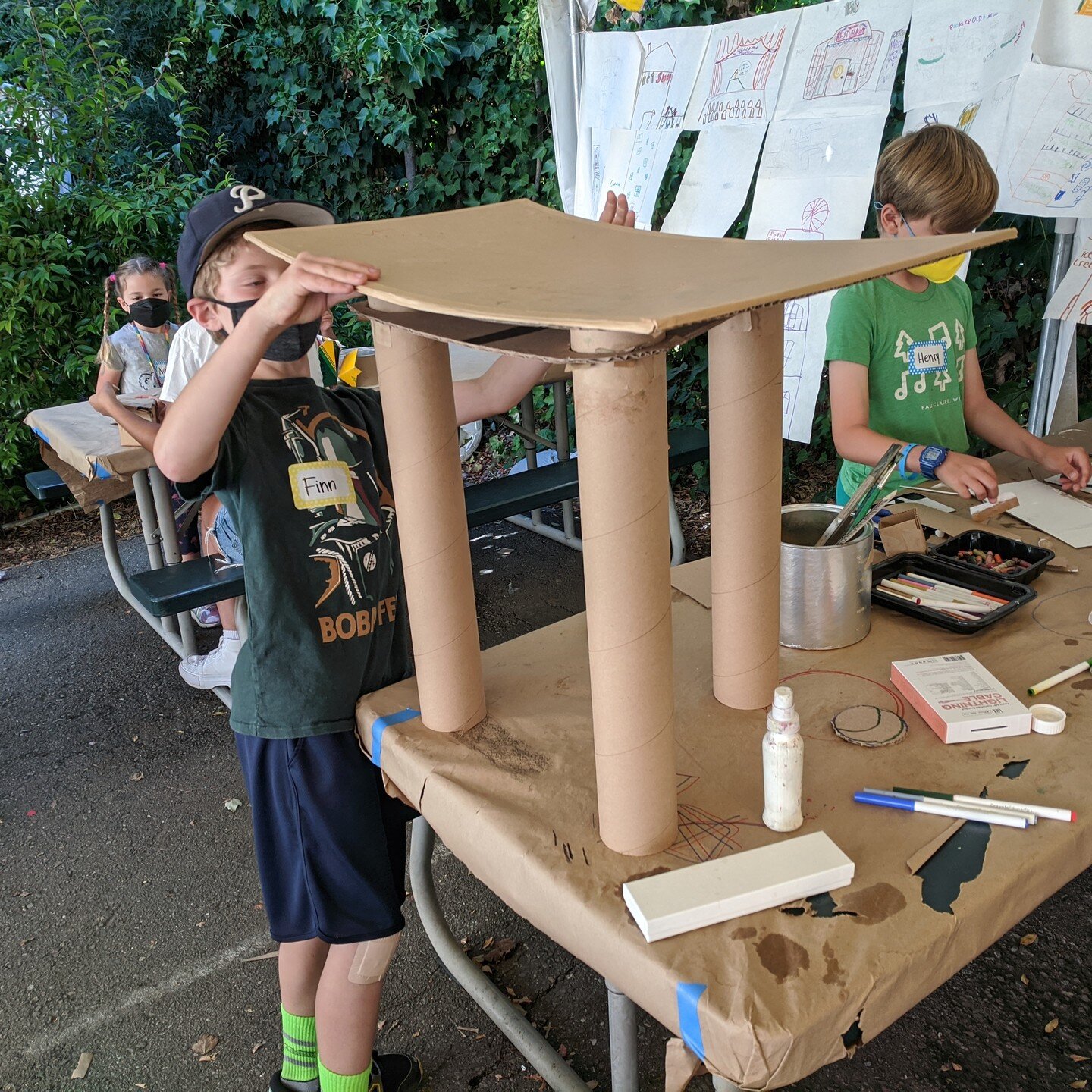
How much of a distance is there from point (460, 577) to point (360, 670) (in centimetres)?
28

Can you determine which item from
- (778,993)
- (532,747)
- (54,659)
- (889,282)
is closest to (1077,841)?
(778,993)

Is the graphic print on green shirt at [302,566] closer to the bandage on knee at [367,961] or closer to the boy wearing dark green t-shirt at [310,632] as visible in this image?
the boy wearing dark green t-shirt at [310,632]

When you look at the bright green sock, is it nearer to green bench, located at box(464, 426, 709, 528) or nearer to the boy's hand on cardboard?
the boy's hand on cardboard

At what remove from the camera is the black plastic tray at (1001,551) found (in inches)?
53.0

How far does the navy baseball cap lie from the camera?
1246mm

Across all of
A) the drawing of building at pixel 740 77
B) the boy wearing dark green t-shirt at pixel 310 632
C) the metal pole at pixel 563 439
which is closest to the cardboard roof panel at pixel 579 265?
the boy wearing dark green t-shirt at pixel 310 632

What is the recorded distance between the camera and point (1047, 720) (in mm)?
992

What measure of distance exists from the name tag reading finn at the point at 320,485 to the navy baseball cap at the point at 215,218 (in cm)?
33

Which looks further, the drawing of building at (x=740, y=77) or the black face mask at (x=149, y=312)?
the black face mask at (x=149, y=312)

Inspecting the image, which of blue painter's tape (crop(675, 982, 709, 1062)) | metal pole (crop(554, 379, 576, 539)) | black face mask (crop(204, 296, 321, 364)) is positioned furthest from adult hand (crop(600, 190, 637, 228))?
metal pole (crop(554, 379, 576, 539))

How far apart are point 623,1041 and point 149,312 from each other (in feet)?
9.79

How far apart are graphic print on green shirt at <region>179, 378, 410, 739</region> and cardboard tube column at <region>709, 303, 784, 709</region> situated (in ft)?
1.60

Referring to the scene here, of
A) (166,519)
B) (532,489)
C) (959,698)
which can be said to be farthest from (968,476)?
(166,519)

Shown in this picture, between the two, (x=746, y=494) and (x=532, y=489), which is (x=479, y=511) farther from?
(x=746, y=494)
